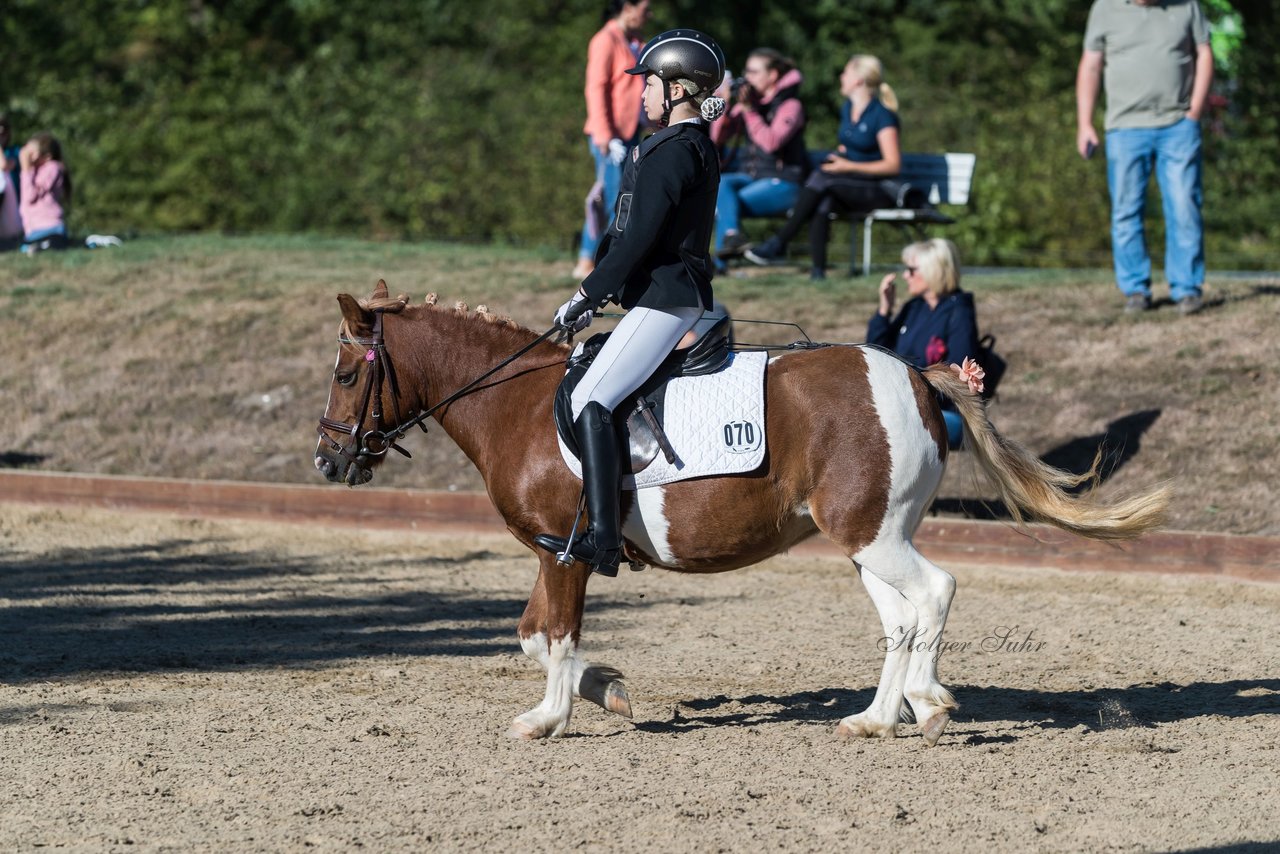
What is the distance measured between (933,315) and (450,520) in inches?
144

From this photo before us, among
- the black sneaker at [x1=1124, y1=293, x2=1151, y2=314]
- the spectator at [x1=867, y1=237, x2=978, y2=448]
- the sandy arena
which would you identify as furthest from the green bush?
the sandy arena

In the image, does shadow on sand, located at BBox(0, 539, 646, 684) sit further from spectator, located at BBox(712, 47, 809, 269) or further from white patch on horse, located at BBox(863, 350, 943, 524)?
spectator, located at BBox(712, 47, 809, 269)

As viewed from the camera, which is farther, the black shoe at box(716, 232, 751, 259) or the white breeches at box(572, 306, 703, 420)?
the black shoe at box(716, 232, 751, 259)

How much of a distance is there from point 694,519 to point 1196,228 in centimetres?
704

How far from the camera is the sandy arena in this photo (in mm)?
5125

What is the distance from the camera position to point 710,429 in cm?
605

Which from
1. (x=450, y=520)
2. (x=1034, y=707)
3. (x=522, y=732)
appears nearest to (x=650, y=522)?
(x=522, y=732)

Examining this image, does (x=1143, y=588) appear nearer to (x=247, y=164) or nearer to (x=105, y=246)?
(x=105, y=246)

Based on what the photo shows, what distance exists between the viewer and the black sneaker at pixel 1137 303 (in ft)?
40.1

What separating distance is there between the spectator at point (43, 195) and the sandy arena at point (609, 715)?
306 inches

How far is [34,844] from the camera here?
4906mm

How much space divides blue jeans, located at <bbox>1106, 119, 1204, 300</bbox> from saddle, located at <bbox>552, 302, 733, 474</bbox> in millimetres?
6462

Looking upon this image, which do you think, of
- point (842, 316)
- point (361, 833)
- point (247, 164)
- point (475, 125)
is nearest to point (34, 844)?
point (361, 833)

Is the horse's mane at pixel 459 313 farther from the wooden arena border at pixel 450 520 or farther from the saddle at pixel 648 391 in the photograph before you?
the wooden arena border at pixel 450 520
